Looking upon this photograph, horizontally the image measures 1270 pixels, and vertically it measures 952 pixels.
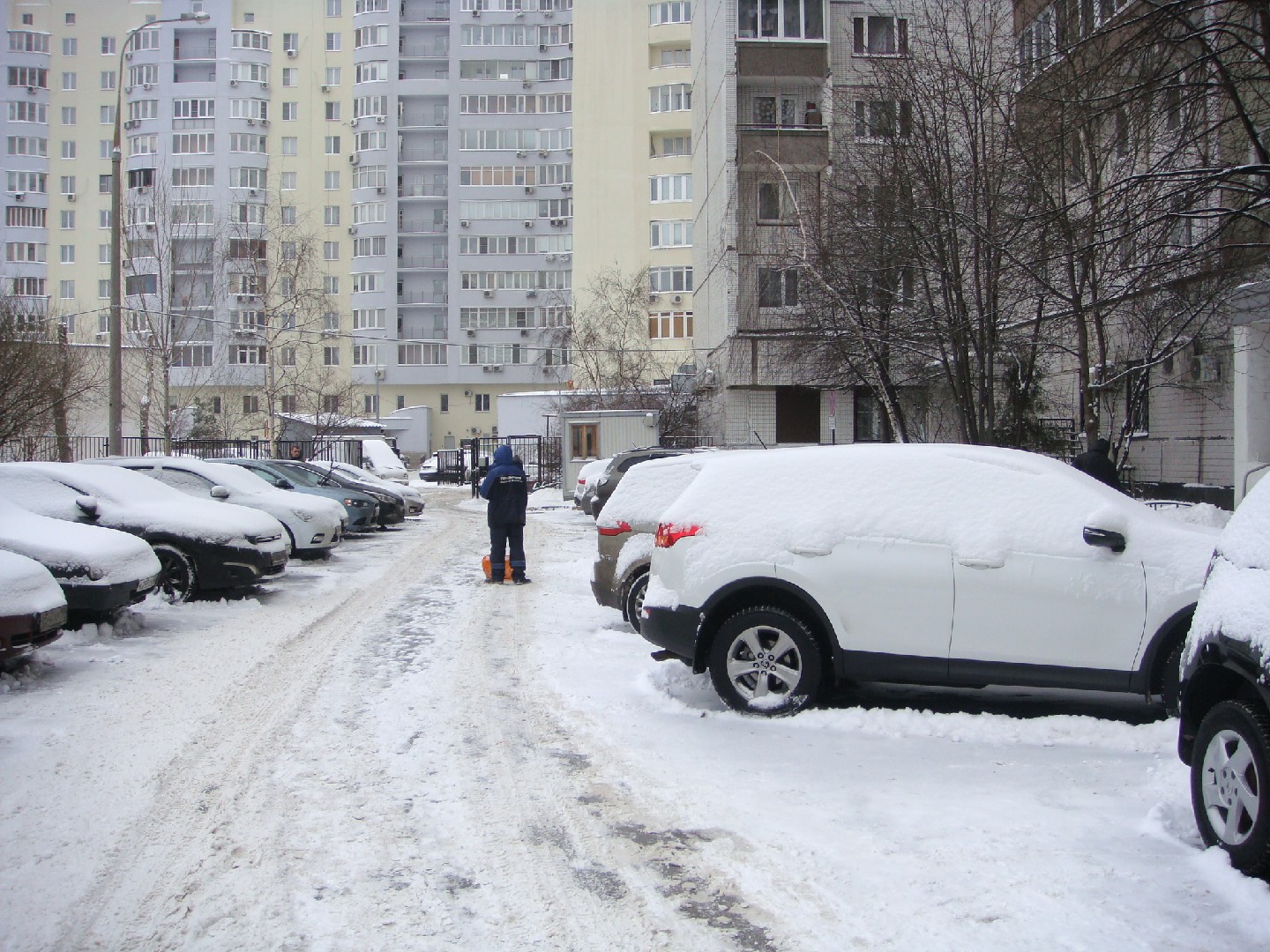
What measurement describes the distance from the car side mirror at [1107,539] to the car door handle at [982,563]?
543mm

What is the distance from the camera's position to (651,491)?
432 inches

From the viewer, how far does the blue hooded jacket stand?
14.7 m

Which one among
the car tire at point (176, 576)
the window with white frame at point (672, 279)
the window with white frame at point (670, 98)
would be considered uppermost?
the window with white frame at point (670, 98)

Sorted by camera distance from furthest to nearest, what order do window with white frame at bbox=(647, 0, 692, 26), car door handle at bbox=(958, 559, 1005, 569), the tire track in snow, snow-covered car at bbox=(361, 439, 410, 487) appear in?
window with white frame at bbox=(647, 0, 692, 26)
snow-covered car at bbox=(361, 439, 410, 487)
car door handle at bbox=(958, 559, 1005, 569)
the tire track in snow

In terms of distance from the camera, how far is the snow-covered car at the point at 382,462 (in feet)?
136

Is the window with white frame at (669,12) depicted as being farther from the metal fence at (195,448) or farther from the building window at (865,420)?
the building window at (865,420)

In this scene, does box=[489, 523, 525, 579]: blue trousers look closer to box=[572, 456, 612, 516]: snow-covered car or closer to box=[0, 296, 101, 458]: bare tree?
box=[572, 456, 612, 516]: snow-covered car

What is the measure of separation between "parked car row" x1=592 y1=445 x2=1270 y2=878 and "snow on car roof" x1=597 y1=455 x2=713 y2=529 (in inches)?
118

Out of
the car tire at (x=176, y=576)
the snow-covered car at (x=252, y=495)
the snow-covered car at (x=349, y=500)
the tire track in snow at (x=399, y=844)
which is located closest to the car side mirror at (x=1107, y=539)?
the tire track in snow at (x=399, y=844)

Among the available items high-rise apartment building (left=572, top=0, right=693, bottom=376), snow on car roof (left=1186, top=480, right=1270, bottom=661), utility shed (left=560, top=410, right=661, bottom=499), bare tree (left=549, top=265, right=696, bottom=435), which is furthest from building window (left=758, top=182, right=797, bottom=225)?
snow on car roof (left=1186, top=480, right=1270, bottom=661)

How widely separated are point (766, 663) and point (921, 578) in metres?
1.13

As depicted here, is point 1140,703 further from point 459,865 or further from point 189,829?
point 189,829

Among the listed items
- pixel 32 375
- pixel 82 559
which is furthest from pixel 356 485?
pixel 82 559

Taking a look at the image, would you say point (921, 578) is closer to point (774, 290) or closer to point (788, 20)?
point (774, 290)
